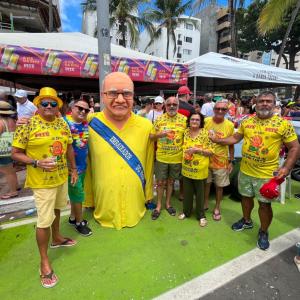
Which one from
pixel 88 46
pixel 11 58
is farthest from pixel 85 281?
pixel 88 46

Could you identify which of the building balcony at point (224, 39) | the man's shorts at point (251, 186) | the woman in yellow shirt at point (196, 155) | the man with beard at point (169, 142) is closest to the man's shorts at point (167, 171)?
the man with beard at point (169, 142)

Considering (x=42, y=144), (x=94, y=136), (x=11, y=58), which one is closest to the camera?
(x=42, y=144)

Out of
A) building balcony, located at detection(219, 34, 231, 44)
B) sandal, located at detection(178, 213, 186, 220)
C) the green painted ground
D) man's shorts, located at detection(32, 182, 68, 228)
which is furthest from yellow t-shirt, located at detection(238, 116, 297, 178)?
building balcony, located at detection(219, 34, 231, 44)

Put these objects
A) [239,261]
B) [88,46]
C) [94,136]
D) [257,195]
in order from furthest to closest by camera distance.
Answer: [88,46] → [94,136] → [257,195] → [239,261]

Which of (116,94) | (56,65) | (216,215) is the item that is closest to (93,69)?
(56,65)

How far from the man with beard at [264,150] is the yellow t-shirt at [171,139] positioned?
0.79 meters

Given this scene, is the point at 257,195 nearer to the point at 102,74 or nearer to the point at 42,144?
the point at 42,144

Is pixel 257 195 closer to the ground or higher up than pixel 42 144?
closer to the ground

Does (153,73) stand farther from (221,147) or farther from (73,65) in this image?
(221,147)

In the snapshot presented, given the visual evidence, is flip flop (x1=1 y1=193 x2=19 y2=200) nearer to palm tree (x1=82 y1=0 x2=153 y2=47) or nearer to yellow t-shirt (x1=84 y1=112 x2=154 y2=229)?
yellow t-shirt (x1=84 y1=112 x2=154 y2=229)

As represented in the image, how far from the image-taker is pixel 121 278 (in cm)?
239

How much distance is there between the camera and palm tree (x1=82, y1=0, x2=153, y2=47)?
706 inches

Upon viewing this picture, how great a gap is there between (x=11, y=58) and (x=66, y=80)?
3.75 m

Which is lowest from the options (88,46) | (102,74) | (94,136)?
(94,136)
